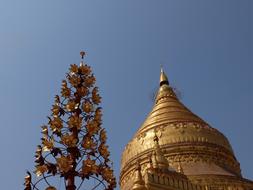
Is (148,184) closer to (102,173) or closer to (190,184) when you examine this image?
(190,184)

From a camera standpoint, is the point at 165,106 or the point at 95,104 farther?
the point at 165,106

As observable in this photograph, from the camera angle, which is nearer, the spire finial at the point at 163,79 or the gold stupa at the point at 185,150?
the gold stupa at the point at 185,150

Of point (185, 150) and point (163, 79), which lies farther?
point (163, 79)

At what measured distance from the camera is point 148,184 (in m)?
20.7

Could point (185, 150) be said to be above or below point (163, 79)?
below

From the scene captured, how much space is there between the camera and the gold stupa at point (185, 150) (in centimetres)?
2698

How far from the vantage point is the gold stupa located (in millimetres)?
26984

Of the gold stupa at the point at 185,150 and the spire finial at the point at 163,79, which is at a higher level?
the spire finial at the point at 163,79

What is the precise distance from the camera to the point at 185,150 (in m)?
31.2

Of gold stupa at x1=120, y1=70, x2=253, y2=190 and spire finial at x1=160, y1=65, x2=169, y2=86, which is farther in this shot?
spire finial at x1=160, y1=65, x2=169, y2=86

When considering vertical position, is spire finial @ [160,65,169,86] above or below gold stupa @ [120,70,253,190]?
above

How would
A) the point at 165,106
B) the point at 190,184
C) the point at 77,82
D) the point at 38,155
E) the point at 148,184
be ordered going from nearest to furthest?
the point at 38,155 → the point at 77,82 → the point at 148,184 → the point at 190,184 → the point at 165,106

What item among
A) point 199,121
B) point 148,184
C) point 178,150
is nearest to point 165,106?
point 199,121

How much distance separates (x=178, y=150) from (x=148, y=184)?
35.8 feet
